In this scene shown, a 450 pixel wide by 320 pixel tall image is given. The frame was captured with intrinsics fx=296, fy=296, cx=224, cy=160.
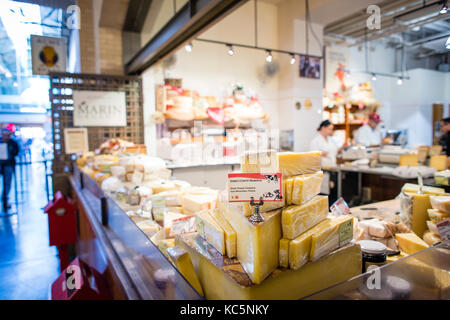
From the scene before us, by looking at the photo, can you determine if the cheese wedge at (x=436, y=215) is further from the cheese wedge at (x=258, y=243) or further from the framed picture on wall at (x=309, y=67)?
the framed picture on wall at (x=309, y=67)

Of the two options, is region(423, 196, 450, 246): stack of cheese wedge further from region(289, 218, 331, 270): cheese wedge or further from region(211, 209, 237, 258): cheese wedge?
region(211, 209, 237, 258): cheese wedge

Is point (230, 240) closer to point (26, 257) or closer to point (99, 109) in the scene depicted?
point (26, 257)

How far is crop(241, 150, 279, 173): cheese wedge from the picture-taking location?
833 mm

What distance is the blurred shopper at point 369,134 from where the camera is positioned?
313 inches

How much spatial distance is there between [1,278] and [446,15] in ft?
13.6

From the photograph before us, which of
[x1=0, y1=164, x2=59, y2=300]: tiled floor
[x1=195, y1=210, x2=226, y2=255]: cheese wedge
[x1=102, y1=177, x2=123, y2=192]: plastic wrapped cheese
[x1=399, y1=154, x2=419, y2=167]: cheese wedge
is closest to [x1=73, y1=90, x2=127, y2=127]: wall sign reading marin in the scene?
[x1=0, y1=164, x2=59, y2=300]: tiled floor

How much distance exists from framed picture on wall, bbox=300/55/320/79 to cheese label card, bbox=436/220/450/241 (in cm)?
631

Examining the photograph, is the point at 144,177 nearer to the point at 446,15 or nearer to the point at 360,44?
the point at 446,15

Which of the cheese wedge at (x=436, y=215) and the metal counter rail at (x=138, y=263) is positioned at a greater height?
the cheese wedge at (x=436, y=215)

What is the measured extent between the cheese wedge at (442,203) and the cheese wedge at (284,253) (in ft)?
2.92

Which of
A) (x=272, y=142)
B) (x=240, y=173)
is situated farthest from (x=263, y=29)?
(x=240, y=173)

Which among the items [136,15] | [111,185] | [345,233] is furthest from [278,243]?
[136,15]

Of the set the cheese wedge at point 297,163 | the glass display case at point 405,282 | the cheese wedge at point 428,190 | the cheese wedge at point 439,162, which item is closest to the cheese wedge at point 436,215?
the cheese wedge at point 428,190

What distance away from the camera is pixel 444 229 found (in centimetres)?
122
